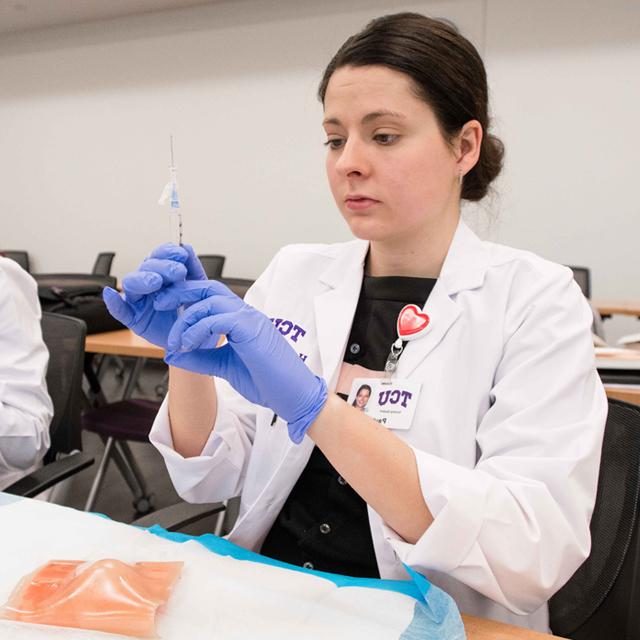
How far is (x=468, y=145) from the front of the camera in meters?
1.06

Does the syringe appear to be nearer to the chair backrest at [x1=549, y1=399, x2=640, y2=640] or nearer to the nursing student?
the nursing student

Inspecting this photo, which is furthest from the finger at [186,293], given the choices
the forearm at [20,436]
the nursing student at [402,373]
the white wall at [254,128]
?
the white wall at [254,128]

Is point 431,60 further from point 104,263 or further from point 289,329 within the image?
point 104,263

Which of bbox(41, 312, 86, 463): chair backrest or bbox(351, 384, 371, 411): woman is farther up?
bbox(351, 384, 371, 411): woman

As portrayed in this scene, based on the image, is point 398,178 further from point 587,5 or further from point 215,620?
point 587,5

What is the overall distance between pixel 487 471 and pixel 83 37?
242 inches

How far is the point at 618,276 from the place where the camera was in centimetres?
421

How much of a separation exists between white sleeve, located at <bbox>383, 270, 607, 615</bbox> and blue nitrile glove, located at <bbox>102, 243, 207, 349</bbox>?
18.1 inches

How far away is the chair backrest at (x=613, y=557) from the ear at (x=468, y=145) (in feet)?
1.59

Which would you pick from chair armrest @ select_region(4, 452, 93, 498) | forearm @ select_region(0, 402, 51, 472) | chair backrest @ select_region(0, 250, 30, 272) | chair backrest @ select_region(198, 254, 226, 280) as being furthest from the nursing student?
chair backrest @ select_region(0, 250, 30, 272)

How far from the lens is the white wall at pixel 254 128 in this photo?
4121mm

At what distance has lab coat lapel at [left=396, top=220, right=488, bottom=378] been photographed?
3.34ft

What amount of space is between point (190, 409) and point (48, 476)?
0.42 meters

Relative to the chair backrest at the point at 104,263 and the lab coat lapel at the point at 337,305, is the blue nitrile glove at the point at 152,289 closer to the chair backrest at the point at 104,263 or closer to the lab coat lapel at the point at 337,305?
the lab coat lapel at the point at 337,305
